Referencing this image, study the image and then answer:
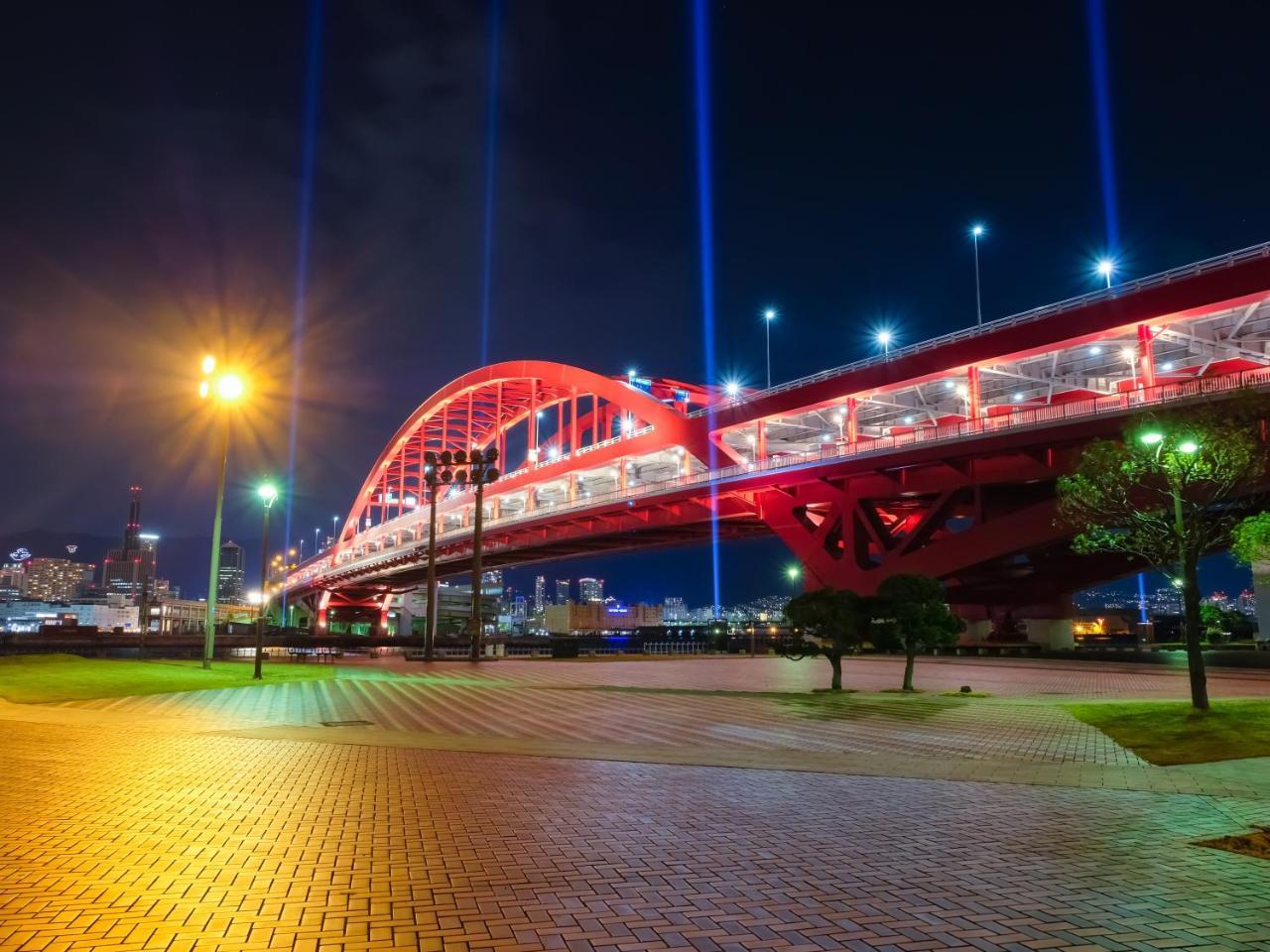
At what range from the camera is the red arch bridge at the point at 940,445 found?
35.4m

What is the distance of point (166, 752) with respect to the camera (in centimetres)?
1142

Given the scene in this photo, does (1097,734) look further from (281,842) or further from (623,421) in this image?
(623,421)

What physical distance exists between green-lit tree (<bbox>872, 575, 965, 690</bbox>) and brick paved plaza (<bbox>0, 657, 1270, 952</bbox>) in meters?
5.96

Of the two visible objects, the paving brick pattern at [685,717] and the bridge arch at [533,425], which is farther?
the bridge arch at [533,425]

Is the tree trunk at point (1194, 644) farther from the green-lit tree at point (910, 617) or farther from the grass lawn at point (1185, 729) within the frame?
the green-lit tree at point (910, 617)

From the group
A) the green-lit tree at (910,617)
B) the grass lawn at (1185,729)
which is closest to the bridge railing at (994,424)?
the grass lawn at (1185,729)

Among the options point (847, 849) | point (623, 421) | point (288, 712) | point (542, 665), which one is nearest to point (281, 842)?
point (847, 849)

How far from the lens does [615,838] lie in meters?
6.85

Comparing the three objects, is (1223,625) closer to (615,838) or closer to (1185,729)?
(1185,729)

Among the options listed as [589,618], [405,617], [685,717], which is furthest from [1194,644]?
[405,617]

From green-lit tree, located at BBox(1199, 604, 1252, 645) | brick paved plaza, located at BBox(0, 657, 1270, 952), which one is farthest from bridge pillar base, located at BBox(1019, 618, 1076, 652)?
brick paved plaza, located at BBox(0, 657, 1270, 952)

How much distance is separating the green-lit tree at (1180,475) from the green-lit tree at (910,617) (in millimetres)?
4473

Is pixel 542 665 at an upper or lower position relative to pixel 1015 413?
lower

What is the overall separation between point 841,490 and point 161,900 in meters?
44.6
